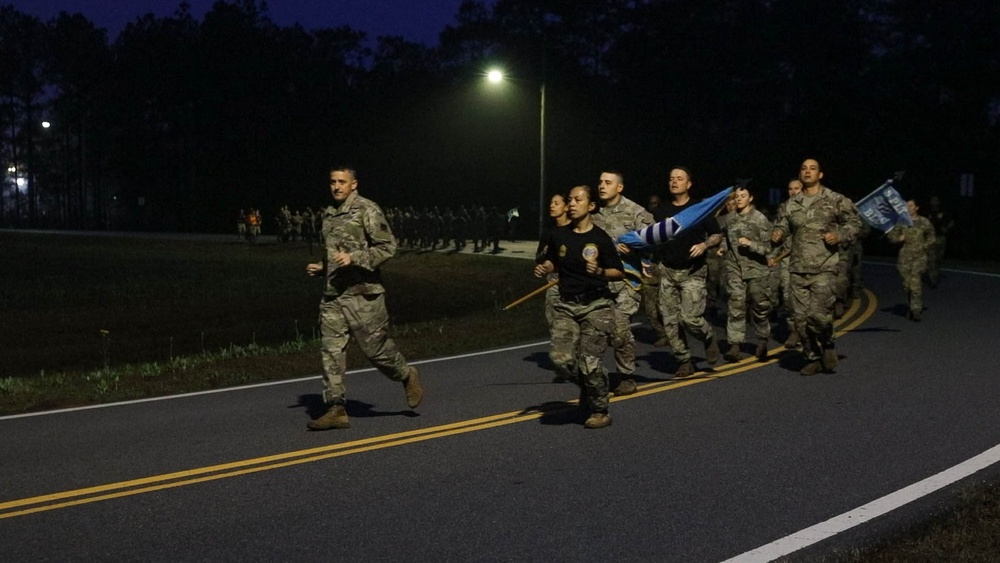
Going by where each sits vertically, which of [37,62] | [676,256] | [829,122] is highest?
[37,62]

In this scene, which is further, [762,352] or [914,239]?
[914,239]

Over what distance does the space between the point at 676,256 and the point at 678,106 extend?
2234 inches

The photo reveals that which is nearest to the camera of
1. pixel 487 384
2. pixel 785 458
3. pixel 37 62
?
pixel 785 458

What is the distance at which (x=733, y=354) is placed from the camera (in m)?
13.6

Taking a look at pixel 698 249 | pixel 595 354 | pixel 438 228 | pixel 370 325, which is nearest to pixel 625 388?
pixel 698 249

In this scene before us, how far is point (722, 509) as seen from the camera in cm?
695

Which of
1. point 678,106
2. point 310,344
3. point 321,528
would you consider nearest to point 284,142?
point 678,106

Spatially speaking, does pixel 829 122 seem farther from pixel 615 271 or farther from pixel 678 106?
pixel 615 271

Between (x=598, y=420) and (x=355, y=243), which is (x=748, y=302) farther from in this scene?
(x=355, y=243)

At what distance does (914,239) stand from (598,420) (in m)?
11.7

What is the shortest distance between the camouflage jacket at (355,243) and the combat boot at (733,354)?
16.7ft

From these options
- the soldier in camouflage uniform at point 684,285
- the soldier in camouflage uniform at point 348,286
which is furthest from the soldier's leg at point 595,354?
the soldier in camouflage uniform at point 684,285

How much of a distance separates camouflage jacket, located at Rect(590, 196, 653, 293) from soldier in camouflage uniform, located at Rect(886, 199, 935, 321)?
7.93 metres

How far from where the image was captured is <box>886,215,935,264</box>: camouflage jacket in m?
19.1
